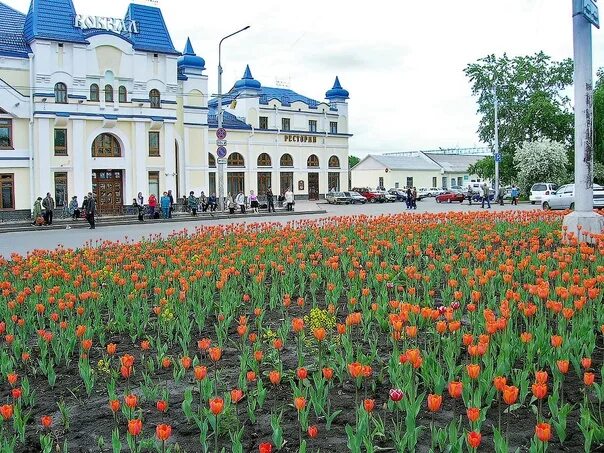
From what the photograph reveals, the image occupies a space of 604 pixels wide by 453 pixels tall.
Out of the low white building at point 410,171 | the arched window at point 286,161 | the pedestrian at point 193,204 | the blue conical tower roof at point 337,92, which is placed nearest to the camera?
the pedestrian at point 193,204

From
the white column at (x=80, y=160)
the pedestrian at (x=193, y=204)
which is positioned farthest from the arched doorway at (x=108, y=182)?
the pedestrian at (x=193, y=204)

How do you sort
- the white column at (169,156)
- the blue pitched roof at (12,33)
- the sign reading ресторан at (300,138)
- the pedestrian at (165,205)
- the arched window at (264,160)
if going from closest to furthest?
the pedestrian at (165,205) < the blue pitched roof at (12,33) < the white column at (169,156) < the arched window at (264,160) < the sign reading ресторан at (300,138)

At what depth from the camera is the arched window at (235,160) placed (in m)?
57.4

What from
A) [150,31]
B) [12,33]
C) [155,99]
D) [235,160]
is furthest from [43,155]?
[235,160]

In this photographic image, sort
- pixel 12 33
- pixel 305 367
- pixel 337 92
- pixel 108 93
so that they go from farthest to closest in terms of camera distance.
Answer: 1. pixel 337 92
2. pixel 108 93
3. pixel 12 33
4. pixel 305 367

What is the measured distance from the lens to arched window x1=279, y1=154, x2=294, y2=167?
61375mm

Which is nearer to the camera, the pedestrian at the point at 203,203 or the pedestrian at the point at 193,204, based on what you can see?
the pedestrian at the point at 193,204

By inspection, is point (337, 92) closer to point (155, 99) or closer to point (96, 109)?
point (155, 99)

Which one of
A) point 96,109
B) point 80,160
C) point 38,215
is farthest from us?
point 96,109

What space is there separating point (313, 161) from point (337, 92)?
775 centimetres

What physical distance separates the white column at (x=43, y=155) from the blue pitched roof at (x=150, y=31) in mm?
8025

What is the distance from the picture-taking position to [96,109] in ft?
135

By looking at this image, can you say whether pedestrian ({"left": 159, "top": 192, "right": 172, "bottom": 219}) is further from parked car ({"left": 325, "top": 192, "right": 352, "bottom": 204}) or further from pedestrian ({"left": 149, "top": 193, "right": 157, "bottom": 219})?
parked car ({"left": 325, "top": 192, "right": 352, "bottom": 204})

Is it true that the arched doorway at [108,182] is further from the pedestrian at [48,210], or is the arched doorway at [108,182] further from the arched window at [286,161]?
the arched window at [286,161]
